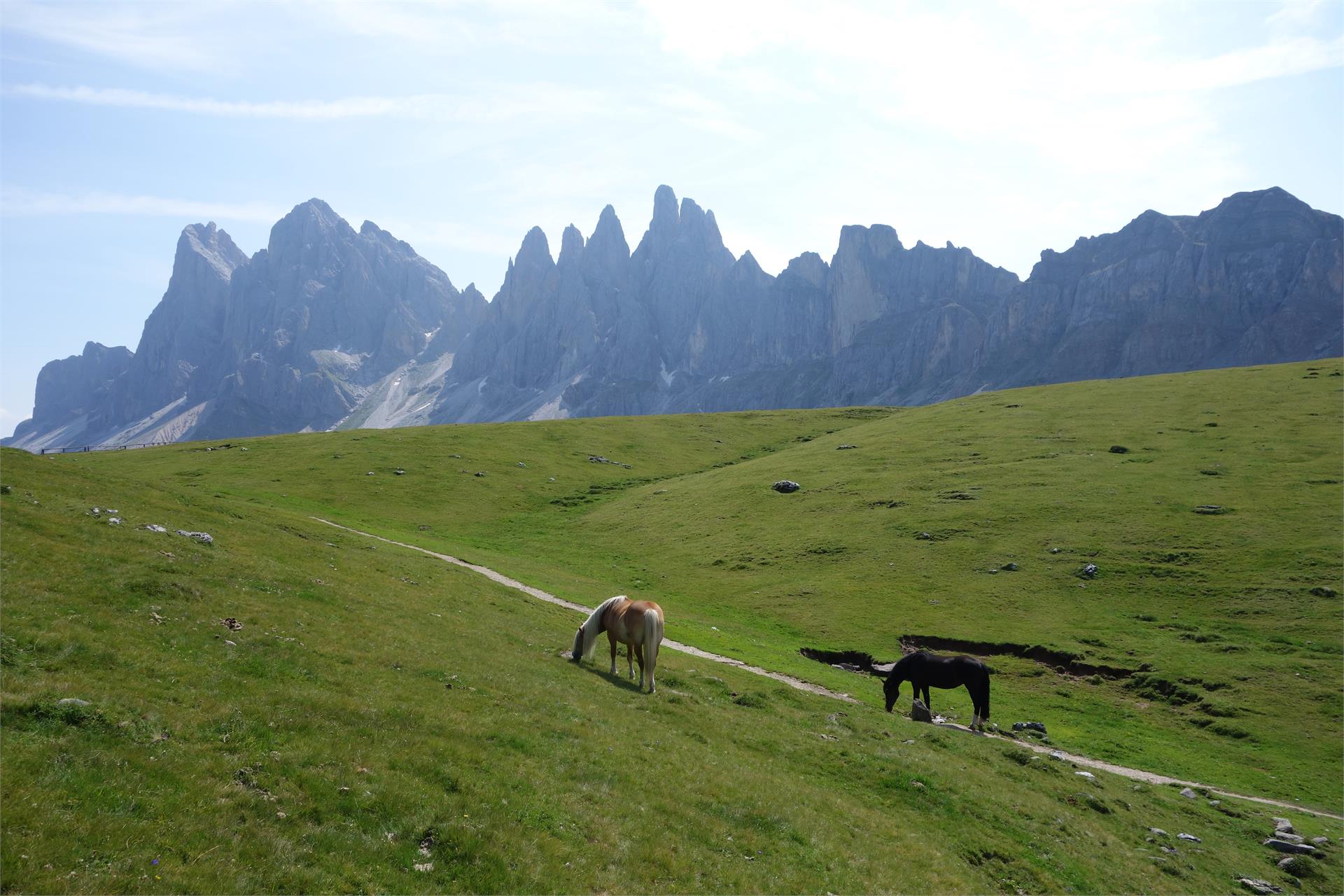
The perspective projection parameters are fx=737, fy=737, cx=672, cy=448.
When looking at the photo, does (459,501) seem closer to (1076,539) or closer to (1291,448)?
(1076,539)

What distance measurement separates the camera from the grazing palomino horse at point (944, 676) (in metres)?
33.2

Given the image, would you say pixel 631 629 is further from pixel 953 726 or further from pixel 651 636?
pixel 953 726

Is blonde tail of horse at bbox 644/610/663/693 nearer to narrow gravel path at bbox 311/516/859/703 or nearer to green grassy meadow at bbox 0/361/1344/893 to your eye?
green grassy meadow at bbox 0/361/1344/893

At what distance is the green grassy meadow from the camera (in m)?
11.9

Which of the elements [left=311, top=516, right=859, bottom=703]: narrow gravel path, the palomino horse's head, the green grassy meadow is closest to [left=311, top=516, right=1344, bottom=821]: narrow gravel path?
[left=311, top=516, right=859, bottom=703]: narrow gravel path

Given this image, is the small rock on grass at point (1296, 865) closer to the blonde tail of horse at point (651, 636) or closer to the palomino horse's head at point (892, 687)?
the palomino horse's head at point (892, 687)

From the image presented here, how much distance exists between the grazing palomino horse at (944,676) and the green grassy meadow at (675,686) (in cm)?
430

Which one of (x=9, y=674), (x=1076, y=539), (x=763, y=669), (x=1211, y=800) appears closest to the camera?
(x=9, y=674)

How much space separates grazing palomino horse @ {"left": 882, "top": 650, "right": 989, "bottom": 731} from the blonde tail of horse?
1395 centimetres

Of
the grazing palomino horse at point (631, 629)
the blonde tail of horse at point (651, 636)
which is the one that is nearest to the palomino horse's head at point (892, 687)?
the grazing palomino horse at point (631, 629)

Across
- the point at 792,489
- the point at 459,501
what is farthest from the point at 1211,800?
the point at 459,501

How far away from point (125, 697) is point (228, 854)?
5002 millimetres

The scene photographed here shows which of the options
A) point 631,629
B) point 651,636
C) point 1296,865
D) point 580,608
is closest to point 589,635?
point 631,629

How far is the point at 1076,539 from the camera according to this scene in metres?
59.3
